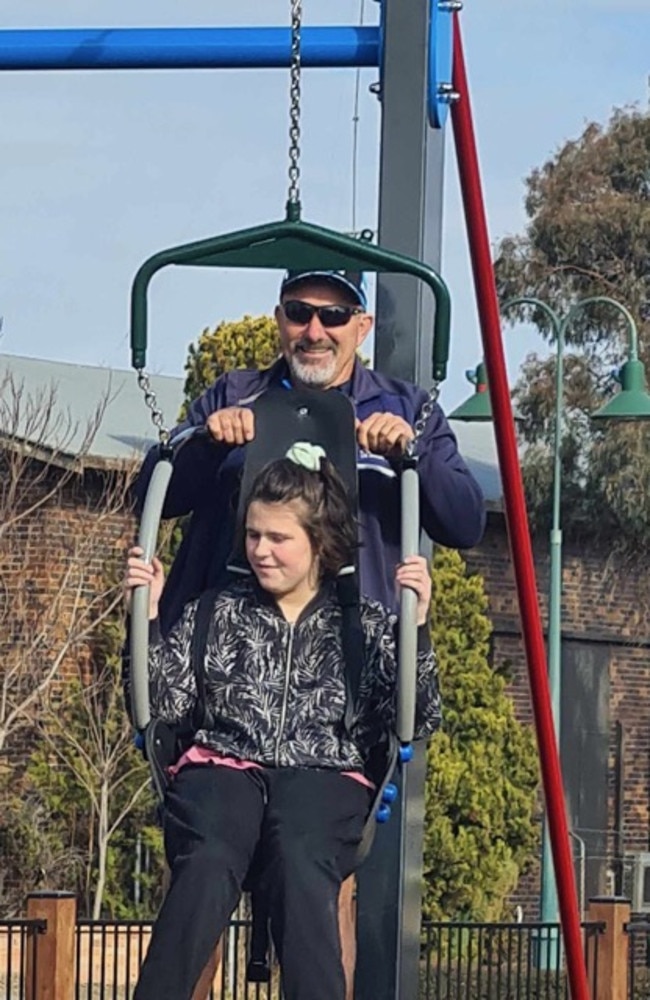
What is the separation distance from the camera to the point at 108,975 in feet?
45.8

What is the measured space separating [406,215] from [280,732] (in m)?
1.58

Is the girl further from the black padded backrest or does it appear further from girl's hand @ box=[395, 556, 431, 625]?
the black padded backrest

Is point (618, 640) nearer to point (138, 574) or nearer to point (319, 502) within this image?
point (319, 502)

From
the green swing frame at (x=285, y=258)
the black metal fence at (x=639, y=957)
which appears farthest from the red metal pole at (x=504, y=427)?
the black metal fence at (x=639, y=957)

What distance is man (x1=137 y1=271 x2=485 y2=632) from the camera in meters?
4.94

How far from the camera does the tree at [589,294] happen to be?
22.2 meters

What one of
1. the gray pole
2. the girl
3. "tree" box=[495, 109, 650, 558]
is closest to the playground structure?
the gray pole

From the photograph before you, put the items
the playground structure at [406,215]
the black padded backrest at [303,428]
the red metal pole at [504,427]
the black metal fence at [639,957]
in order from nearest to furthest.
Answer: the black padded backrest at [303,428] < the playground structure at [406,215] < the red metal pole at [504,427] < the black metal fence at [639,957]

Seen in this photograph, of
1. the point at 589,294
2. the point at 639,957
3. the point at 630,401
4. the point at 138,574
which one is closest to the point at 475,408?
the point at 630,401

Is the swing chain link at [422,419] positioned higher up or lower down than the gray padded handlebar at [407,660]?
higher up

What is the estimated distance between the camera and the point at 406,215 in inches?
218

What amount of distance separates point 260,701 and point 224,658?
0.13m

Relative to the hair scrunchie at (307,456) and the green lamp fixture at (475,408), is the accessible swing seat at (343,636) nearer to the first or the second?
the hair scrunchie at (307,456)

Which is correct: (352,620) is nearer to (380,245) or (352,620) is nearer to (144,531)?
(144,531)
